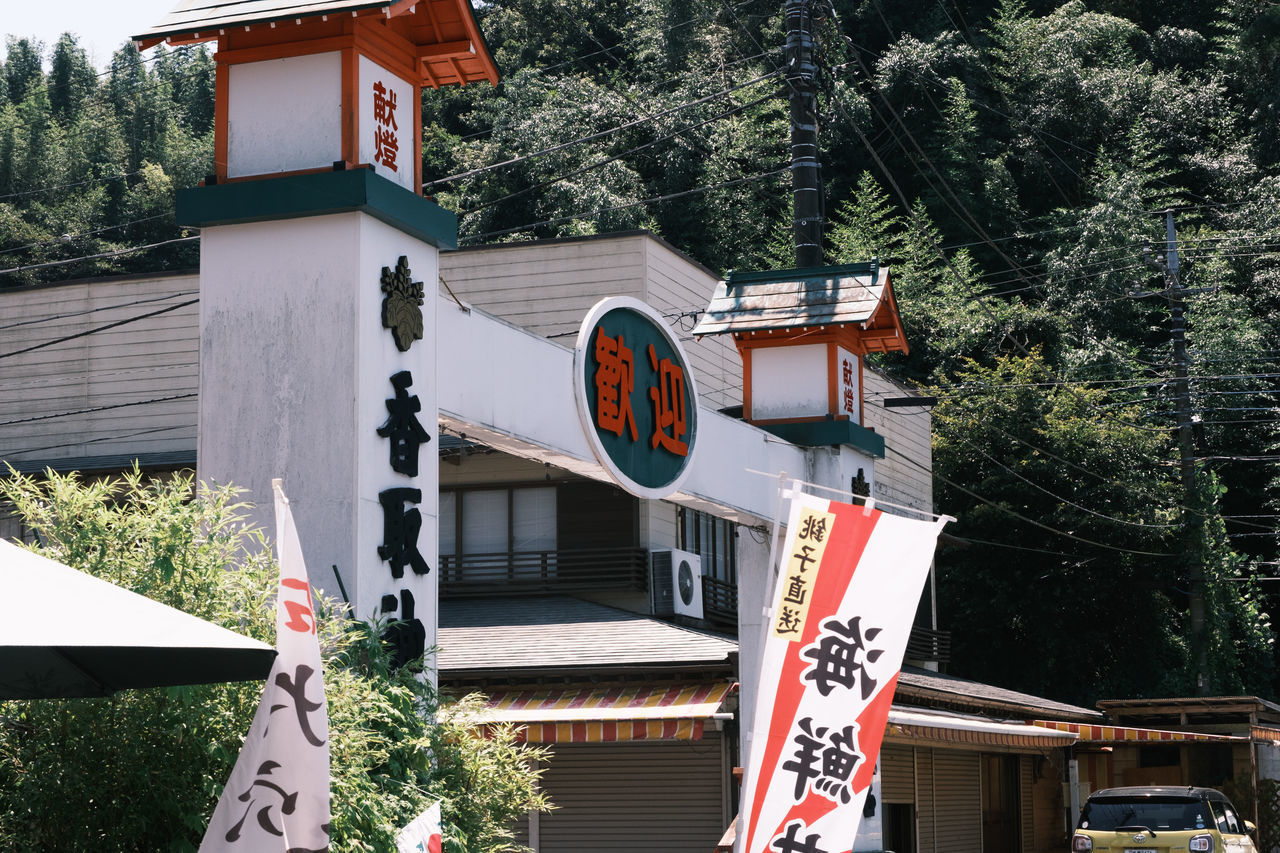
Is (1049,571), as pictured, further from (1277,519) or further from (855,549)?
(855,549)

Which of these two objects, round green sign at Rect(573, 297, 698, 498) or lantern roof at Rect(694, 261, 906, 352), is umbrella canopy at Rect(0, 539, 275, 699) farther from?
lantern roof at Rect(694, 261, 906, 352)

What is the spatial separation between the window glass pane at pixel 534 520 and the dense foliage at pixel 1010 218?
9311 mm

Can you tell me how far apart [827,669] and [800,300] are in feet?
18.0

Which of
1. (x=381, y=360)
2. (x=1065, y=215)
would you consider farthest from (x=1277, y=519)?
(x=381, y=360)

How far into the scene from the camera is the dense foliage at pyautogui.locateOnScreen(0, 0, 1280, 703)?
34969mm

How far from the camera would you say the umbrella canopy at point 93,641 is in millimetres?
4348

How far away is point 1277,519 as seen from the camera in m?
37.9

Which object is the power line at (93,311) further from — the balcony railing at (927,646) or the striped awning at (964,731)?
the balcony railing at (927,646)

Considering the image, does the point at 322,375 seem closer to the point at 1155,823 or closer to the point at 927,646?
the point at 1155,823

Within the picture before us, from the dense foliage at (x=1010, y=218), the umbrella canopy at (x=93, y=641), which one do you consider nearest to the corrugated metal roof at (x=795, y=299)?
the umbrella canopy at (x=93, y=641)

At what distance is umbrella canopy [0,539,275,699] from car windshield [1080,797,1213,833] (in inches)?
550

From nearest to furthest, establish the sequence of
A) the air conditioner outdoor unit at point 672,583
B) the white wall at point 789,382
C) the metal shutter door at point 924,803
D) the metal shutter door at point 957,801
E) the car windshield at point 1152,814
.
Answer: the white wall at point 789,382, the car windshield at point 1152,814, the air conditioner outdoor unit at point 672,583, the metal shutter door at point 924,803, the metal shutter door at point 957,801

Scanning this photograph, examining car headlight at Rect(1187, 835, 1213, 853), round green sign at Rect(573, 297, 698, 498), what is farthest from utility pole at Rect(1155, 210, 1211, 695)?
round green sign at Rect(573, 297, 698, 498)

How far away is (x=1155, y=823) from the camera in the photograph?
16688mm
